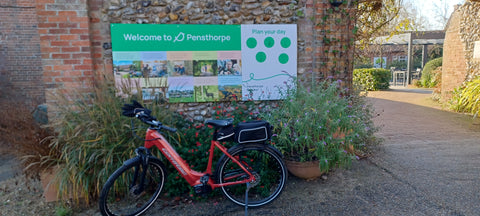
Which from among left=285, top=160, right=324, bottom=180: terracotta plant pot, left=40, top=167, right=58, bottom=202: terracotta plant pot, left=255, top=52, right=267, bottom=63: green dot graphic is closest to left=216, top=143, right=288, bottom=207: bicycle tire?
left=285, top=160, right=324, bottom=180: terracotta plant pot

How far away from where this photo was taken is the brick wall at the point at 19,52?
9781 millimetres

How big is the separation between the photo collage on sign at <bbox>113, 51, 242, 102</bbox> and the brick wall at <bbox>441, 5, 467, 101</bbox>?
329 inches

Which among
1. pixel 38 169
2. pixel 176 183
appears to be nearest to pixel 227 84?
pixel 176 183

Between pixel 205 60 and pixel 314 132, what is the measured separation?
2006 millimetres

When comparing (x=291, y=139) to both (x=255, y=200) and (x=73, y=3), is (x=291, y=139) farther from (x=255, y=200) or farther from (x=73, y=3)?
(x=73, y=3)

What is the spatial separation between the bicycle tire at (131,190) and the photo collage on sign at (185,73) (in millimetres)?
1270

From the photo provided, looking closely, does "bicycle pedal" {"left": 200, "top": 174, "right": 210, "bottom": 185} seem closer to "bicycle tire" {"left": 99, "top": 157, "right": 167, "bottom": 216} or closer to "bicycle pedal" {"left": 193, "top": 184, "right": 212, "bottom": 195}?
"bicycle pedal" {"left": 193, "top": 184, "right": 212, "bottom": 195}

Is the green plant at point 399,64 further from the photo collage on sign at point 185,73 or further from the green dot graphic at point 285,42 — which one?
the photo collage on sign at point 185,73

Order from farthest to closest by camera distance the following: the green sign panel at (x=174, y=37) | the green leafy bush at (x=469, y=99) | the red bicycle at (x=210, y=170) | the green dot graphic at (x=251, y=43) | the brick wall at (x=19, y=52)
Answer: the brick wall at (x=19, y=52), the green leafy bush at (x=469, y=99), the green dot graphic at (x=251, y=43), the green sign panel at (x=174, y=37), the red bicycle at (x=210, y=170)

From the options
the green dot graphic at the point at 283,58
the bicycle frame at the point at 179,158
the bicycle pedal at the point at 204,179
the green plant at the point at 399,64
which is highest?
the green plant at the point at 399,64

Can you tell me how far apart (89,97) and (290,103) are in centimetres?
250

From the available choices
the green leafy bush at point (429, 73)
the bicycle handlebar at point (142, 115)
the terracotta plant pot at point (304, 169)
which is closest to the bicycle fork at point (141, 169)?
the bicycle handlebar at point (142, 115)

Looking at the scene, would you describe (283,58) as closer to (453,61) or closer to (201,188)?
(201,188)

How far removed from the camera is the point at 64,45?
401 cm
